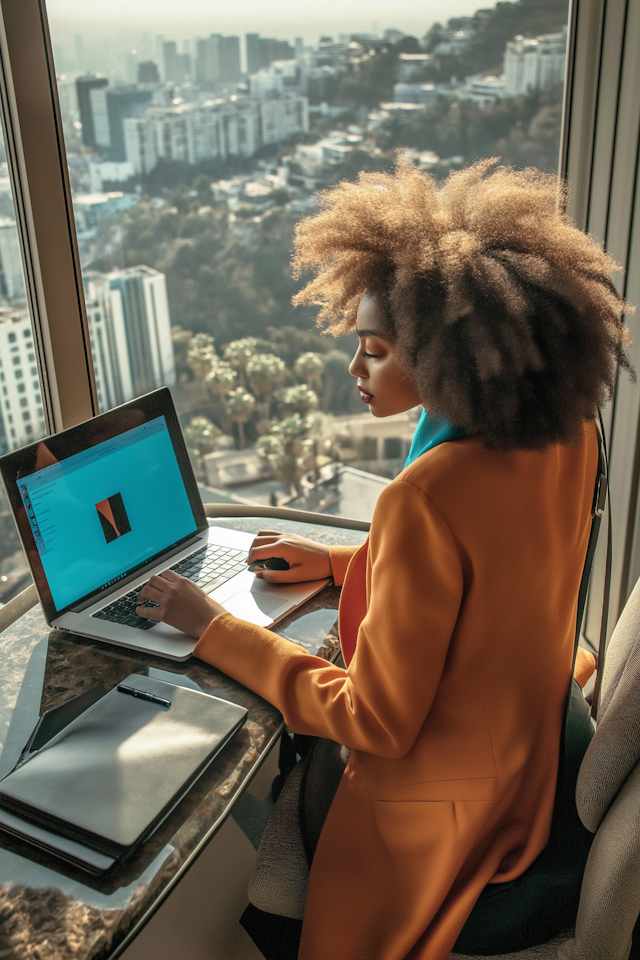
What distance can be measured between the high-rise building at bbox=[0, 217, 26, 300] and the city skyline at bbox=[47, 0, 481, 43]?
3.33 meters

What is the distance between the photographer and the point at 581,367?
2.63 ft

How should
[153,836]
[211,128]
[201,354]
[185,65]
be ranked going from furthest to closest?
[201,354]
[211,128]
[185,65]
[153,836]

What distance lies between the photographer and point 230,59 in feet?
17.5

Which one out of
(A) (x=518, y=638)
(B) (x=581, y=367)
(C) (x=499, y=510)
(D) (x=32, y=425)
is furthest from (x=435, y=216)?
(D) (x=32, y=425)

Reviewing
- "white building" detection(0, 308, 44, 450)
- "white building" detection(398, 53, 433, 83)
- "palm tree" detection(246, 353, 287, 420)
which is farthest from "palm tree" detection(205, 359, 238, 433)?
"white building" detection(0, 308, 44, 450)

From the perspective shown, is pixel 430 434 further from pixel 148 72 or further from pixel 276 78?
pixel 276 78

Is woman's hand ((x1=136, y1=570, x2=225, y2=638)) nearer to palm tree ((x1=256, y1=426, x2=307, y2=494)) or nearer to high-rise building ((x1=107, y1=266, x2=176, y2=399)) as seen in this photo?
high-rise building ((x1=107, y1=266, x2=176, y2=399))

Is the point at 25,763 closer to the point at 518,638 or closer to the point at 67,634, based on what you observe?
the point at 67,634

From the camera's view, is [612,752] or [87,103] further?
[87,103]

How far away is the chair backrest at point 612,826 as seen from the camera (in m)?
0.75

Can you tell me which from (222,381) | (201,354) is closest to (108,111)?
(201,354)

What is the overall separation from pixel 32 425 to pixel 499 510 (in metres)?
1.02

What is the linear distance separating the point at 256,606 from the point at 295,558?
0.11 m

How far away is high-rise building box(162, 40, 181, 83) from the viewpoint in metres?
5.05
